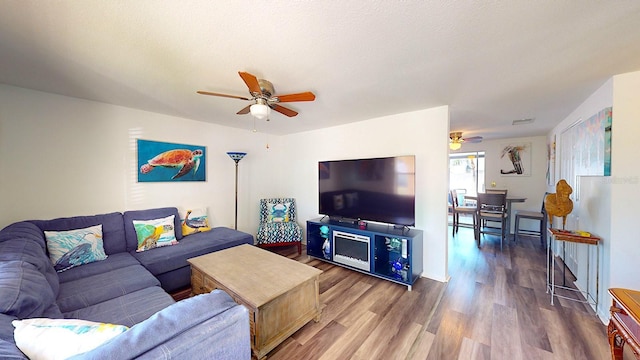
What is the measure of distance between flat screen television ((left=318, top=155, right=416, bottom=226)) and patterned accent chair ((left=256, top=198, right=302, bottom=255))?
67cm

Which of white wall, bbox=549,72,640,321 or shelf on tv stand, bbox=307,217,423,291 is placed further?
shelf on tv stand, bbox=307,217,423,291

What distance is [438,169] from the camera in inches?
107

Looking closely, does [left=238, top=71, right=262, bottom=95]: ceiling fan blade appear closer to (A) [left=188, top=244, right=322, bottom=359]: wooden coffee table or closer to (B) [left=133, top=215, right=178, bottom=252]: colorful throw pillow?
(A) [left=188, top=244, right=322, bottom=359]: wooden coffee table

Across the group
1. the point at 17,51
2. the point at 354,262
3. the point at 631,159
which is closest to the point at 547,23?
the point at 631,159

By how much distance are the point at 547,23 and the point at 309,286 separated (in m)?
2.38

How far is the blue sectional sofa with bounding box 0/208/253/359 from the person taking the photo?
2.24 feet

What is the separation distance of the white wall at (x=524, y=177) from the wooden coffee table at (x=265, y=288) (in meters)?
5.22

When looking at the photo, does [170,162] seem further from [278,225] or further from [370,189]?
[370,189]

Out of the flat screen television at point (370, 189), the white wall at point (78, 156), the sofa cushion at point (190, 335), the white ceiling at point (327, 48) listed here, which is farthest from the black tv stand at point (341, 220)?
the sofa cushion at point (190, 335)

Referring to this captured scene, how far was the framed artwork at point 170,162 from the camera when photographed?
2904mm

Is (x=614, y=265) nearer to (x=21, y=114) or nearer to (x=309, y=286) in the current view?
(x=309, y=286)

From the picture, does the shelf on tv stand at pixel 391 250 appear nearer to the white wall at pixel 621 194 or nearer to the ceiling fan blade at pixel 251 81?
the white wall at pixel 621 194

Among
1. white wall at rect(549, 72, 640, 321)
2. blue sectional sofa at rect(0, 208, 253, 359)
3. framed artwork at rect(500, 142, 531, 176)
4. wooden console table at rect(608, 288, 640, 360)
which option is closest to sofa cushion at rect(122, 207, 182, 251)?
blue sectional sofa at rect(0, 208, 253, 359)

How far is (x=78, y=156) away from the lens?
2467 mm
